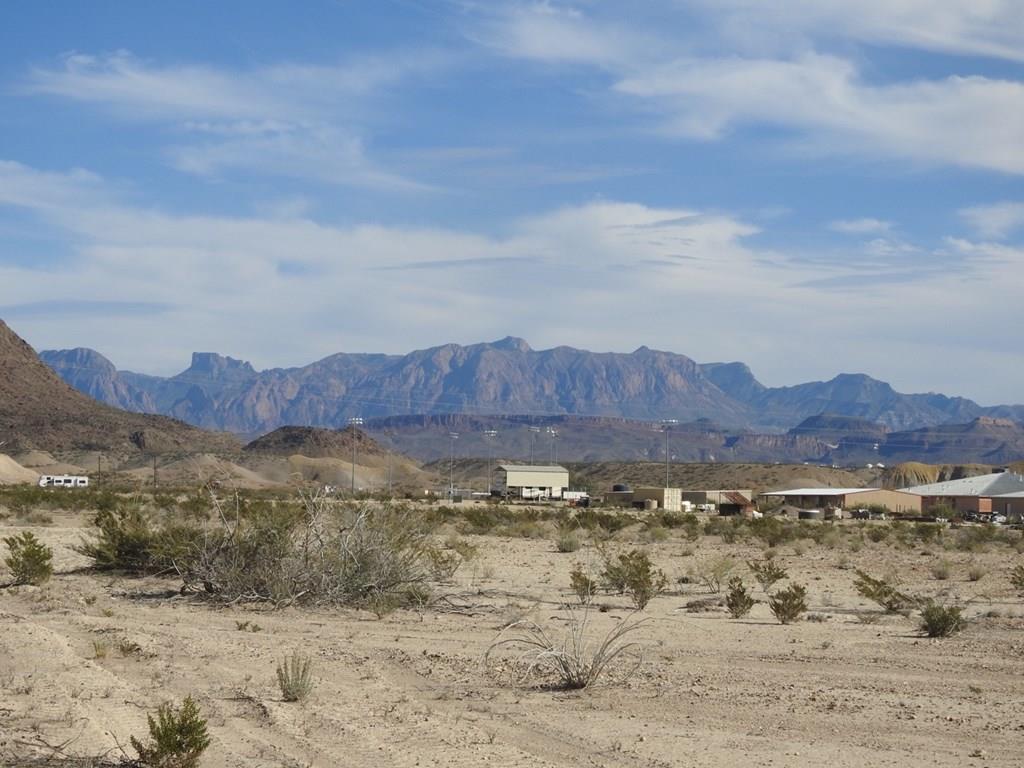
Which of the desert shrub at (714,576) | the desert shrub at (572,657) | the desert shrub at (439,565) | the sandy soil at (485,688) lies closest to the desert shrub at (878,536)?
the desert shrub at (714,576)

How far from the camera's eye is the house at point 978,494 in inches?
4200

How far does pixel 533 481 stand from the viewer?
412 ft

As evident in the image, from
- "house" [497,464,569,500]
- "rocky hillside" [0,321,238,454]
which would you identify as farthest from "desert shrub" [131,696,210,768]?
"rocky hillside" [0,321,238,454]

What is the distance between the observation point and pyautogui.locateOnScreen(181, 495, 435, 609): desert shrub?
819 inches

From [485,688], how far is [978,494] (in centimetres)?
10696

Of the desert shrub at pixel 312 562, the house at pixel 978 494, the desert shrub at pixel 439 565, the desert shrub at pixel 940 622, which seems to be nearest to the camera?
the desert shrub at pixel 940 622

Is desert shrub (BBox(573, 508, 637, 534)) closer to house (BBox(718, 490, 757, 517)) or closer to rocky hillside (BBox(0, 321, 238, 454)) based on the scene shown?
house (BBox(718, 490, 757, 517))

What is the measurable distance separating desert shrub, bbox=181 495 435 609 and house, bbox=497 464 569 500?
98.9 meters

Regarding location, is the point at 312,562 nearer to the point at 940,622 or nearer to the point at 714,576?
the point at 714,576

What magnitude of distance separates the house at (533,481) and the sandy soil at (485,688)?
9961 centimetres

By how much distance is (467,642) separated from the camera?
58.3 feet

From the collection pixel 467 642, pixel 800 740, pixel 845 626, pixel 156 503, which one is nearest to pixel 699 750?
pixel 800 740

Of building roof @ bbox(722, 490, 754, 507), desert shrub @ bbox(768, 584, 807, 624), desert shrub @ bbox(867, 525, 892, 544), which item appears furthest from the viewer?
building roof @ bbox(722, 490, 754, 507)

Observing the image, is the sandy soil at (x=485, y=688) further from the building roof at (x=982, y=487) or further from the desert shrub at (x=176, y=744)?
the building roof at (x=982, y=487)
